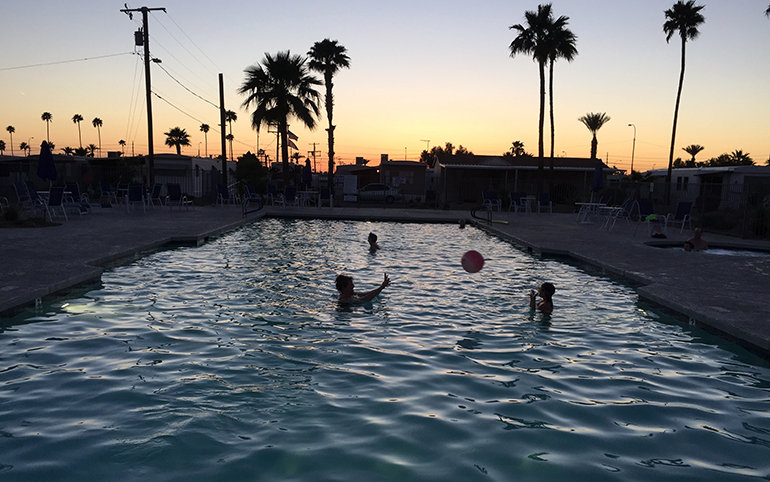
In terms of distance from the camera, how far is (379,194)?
1490 inches

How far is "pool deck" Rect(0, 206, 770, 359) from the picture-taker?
6844 millimetres

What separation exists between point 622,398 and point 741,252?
12053mm

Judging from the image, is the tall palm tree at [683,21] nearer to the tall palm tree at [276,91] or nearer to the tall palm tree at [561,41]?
the tall palm tree at [561,41]

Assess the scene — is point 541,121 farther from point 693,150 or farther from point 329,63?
point 693,150

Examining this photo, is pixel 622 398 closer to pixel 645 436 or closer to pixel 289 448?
pixel 645 436

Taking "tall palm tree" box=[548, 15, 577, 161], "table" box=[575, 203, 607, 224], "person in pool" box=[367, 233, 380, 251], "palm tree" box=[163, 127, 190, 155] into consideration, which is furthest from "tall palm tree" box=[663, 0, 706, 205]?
"palm tree" box=[163, 127, 190, 155]

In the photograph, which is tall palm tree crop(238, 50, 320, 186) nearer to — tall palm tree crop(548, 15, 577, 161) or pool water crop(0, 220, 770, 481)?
tall palm tree crop(548, 15, 577, 161)

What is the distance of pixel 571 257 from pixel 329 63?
29408 mm

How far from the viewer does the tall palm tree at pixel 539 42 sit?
3412 cm

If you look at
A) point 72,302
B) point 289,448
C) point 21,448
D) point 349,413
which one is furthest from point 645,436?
point 72,302

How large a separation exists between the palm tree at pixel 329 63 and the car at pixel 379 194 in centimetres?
230

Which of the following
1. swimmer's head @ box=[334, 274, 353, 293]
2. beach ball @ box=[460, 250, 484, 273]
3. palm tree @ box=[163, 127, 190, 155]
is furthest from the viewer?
palm tree @ box=[163, 127, 190, 155]

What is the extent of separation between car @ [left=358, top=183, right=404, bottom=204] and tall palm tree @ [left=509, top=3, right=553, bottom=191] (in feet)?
32.0

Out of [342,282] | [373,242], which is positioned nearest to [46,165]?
[373,242]
